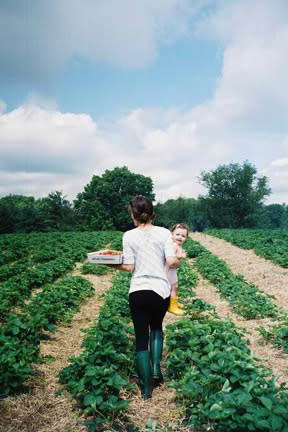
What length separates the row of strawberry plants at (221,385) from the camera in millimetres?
2250

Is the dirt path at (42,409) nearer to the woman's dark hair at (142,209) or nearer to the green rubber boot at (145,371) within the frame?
the green rubber boot at (145,371)

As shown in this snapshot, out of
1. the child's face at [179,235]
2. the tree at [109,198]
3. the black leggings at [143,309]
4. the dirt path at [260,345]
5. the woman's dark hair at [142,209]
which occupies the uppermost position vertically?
the tree at [109,198]

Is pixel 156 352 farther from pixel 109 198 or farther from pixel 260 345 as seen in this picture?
pixel 109 198

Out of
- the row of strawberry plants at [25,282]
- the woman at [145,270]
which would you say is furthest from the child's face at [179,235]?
the row of strawberry plants at [25,282]

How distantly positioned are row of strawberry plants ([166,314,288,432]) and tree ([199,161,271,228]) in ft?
163

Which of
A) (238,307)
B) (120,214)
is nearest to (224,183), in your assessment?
(120,214)

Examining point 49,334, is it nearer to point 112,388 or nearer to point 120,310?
point 120,310

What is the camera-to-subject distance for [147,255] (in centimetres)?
337

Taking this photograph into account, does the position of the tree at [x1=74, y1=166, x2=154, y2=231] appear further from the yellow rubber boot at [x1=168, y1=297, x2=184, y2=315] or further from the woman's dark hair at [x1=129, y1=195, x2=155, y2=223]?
the woman's dark hair at [x1=129, y1=195, x2=155, y2=223]

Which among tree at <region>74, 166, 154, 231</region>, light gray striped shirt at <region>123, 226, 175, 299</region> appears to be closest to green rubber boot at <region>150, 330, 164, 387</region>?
light gray striped shirt at <region>123, 226, 175, 299</region>

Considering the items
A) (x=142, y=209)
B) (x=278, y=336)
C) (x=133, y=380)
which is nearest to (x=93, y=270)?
(x=278, y=336)

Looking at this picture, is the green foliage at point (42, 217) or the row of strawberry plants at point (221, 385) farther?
the green foliage at point (42, 217)

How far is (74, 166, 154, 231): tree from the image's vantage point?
5094 cm

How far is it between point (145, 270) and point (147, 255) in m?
0.16
